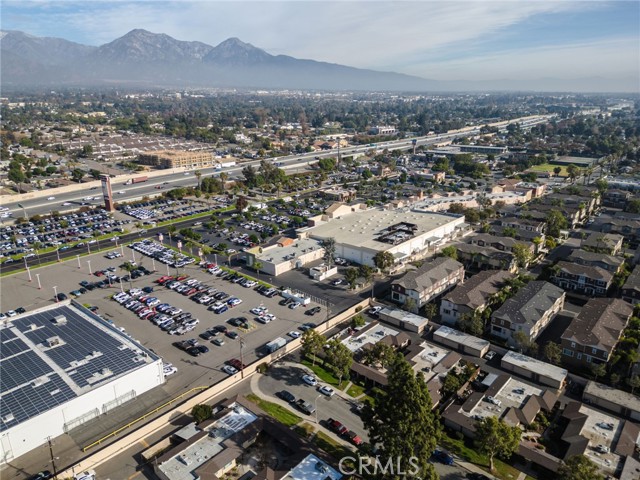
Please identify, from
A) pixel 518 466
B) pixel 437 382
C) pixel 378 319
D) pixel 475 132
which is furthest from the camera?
pixel 475 132

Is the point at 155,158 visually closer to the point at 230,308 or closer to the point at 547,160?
the point at 230,308

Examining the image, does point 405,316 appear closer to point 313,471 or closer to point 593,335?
point 593,335

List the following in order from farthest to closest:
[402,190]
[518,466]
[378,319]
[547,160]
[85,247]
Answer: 1. [547,160]
2. [402,190]
3. [85,247]
4. [378,319]
5. [518,466]

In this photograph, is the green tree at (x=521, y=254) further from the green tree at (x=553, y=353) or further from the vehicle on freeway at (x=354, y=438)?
the vehicle on freeway at (x=354, y=438)

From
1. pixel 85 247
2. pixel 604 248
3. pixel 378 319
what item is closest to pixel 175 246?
pixel 85 247

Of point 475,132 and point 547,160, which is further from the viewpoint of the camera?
point 475,132

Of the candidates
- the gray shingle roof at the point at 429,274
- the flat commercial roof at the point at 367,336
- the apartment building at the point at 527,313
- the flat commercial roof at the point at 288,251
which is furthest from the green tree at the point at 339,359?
the flat commercial roof at the point at 288,251
